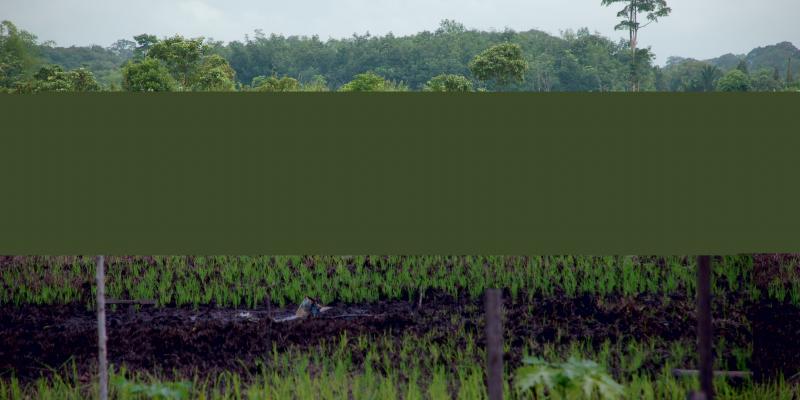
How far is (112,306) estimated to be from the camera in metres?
7.08

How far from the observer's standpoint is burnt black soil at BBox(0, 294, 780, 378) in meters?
5.24

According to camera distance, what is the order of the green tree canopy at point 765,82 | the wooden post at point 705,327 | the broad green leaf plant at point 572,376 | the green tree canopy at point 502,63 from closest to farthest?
the wooden post at point 705,327 < the broad green leaf plant at point 572,376 < the green tree canopy at point 502,63 < the green tree canopy at point 765,82

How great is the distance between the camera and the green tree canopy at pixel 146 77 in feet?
148

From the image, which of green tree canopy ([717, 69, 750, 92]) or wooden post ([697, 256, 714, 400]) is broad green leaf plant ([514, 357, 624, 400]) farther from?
green tree canopy ([717, 69, 750, 92])

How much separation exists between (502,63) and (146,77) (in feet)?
85.5

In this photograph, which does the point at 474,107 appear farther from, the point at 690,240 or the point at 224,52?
the point at 224,52

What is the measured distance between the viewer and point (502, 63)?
5891 cm

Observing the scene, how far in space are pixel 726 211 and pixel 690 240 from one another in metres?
0.18

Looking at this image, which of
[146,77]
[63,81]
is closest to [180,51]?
[146,77]

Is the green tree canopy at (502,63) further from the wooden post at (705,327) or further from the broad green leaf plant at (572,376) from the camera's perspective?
the wooden post at (705,327)
